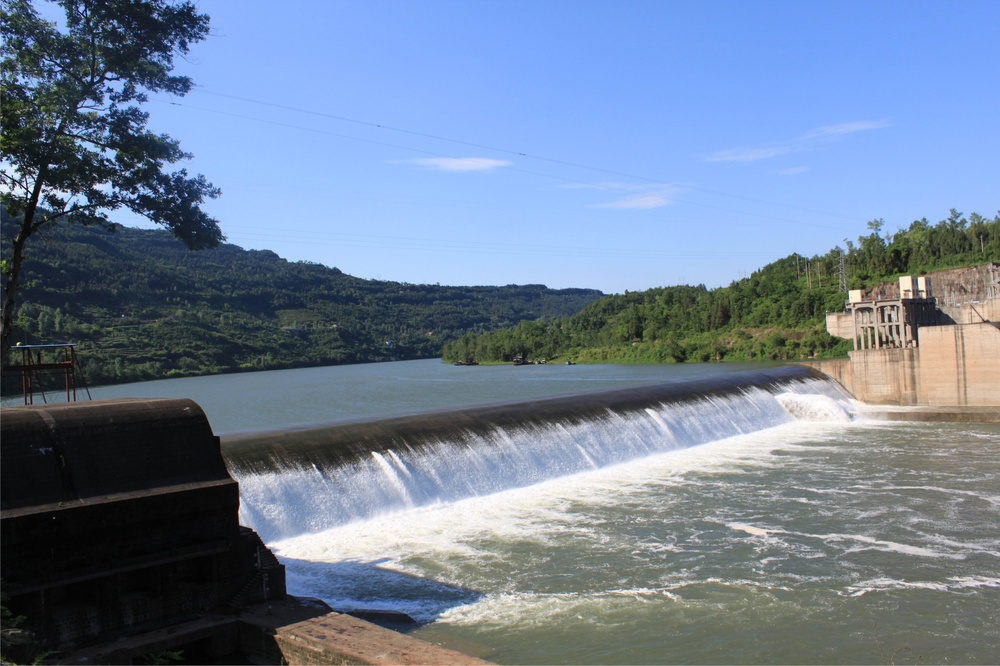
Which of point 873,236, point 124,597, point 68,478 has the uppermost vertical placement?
point 873,236

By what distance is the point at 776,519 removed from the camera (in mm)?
12750

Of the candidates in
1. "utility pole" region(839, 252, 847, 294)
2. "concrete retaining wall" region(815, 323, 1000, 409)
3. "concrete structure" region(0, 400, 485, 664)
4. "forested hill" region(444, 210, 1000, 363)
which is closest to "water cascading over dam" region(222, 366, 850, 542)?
"concrete structure" region(0, 400, 485, 664)

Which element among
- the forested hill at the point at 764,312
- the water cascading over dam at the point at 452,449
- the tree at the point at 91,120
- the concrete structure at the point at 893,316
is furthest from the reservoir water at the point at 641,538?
the forested hill at the point at 764,312

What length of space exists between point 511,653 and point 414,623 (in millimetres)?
1238

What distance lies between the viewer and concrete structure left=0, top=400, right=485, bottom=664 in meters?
6.43

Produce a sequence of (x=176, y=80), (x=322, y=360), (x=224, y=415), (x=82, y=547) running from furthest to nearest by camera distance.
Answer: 1. (x=322, y=360)
2. (x=224, y=415)
3. (x=176, y=80)
4. (x=82, y=547)

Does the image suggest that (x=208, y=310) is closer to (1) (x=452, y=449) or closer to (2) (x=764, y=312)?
(2) (x=764, y=312)

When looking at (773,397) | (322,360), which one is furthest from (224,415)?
(322,360)

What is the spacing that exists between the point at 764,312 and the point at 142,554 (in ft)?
254

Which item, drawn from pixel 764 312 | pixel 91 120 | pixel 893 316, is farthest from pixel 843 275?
pixel 91 120

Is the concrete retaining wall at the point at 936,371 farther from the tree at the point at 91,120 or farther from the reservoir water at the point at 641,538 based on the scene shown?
the tree at the point at 91,120

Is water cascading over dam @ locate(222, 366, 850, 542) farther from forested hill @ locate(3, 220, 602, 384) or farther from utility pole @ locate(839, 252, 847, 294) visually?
utility pole @ locate(839, 252, 847, 294)

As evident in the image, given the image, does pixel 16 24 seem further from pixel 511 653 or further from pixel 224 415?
pixel 224 415

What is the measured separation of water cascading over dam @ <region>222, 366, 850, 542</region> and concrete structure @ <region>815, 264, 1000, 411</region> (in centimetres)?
814
